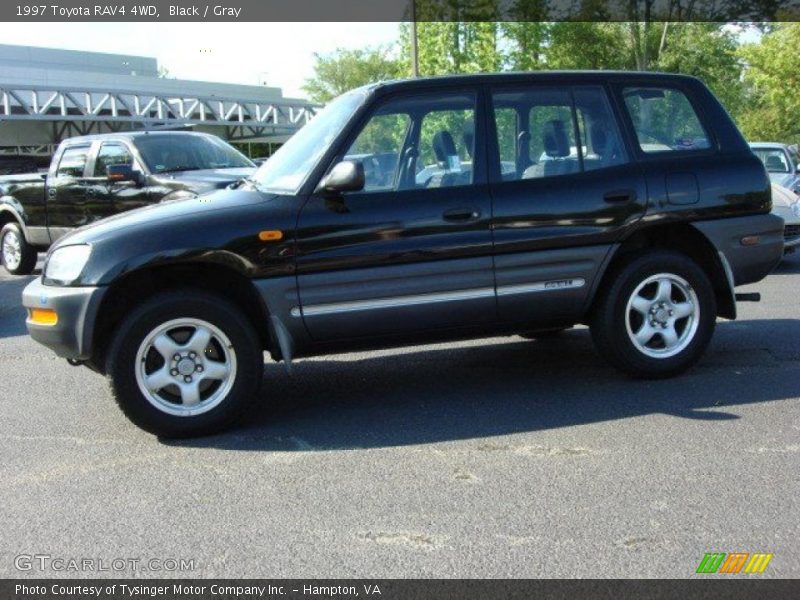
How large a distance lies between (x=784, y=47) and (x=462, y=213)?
33.3 m

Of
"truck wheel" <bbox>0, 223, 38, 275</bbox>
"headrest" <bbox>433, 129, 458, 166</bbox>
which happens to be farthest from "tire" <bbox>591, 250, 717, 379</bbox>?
"truck wheel" <bbox>0, 223, 38, 275</bbox>

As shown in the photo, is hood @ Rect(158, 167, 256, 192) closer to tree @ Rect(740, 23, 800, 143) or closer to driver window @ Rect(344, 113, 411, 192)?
driver window @ Rect(344, 113, 411, 192)

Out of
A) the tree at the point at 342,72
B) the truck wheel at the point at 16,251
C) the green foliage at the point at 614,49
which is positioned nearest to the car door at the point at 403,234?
the truck wheel at the point at 16,251

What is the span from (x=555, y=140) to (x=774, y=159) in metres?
9.98

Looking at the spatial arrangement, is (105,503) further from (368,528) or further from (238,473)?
(368,528)

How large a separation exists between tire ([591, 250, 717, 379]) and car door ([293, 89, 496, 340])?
83 centimetres

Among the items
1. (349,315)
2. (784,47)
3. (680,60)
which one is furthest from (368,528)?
(680,60)

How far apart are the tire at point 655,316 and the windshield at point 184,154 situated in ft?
22.7

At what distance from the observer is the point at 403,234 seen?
5.25 meters

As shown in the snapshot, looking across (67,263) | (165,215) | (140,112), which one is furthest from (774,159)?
(140,112)

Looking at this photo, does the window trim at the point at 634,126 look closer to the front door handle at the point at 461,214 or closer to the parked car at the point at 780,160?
the front door handle at the point at 461,214

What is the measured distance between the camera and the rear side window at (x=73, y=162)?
40.7 ft

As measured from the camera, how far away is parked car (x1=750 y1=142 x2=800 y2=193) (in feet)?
44.8

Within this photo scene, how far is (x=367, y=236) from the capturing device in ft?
17.1
